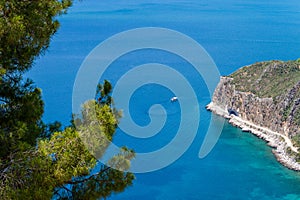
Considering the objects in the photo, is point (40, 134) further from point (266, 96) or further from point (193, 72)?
point (193, 72)

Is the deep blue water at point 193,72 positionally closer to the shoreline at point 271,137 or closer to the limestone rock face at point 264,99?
the shoreline at point 271,137

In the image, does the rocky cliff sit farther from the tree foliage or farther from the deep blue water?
the tree foliage

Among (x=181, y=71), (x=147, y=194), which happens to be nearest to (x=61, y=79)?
(x=181, y=71)

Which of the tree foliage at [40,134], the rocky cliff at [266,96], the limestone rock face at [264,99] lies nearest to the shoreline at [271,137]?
the rocky cliff at [266,96]

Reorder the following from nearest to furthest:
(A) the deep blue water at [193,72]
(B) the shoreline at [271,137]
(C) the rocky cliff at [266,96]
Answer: (A) the deep blue water at [193,72]
(B) the shoreline at [271,137]
(C) the rocky cliff at [266,96]

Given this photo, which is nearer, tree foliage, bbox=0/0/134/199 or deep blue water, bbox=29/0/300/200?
tree foliage, bbox=0/0/134/199

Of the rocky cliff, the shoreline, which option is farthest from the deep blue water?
the rocky cliff

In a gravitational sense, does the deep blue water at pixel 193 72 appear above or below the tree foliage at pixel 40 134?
above

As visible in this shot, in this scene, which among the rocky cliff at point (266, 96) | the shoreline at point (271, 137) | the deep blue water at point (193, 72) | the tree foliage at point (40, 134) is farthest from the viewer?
Answer: the rocky cliff at point (266, 96)

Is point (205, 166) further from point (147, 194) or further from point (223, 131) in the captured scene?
point (223, 131)
